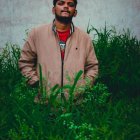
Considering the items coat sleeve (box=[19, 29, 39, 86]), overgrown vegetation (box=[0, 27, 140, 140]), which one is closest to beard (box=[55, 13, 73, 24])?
coat sleeve (box=[19, 29, 39, 86])

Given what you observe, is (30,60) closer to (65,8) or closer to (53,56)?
(53,56)

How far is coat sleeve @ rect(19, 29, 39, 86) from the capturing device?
149 inches

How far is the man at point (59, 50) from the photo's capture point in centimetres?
374

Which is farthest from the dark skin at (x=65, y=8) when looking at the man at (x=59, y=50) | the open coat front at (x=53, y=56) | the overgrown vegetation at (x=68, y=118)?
the overgrown vegetation at (x=68, y=118)

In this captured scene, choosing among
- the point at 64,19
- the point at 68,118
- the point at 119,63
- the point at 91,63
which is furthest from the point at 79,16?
the point at 68,118

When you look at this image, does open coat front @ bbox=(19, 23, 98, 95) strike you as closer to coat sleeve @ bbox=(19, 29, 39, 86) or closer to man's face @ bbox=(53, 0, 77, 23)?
coat sleeve @ bbox=(19, 29, 39, 86)

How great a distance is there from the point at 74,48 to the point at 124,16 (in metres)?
2.39

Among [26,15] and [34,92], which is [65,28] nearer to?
[34,92]

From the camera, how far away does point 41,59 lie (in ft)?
12.4

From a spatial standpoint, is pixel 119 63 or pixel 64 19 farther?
pixel 119 63

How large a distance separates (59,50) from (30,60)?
10.9 inches

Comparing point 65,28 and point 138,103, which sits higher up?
point 65,28

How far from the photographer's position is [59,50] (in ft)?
12.4

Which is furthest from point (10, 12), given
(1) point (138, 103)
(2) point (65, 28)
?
(1) point (138, 103)
